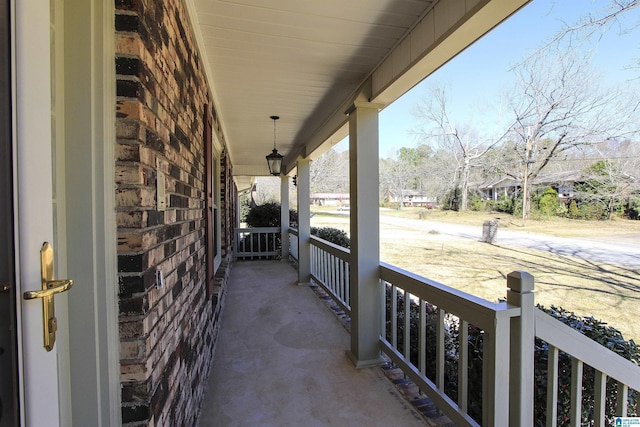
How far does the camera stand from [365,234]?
111 inches

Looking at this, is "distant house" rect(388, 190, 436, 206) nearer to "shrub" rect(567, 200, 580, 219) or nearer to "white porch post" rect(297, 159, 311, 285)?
"shrub" rect(567, 200, 580, 219)

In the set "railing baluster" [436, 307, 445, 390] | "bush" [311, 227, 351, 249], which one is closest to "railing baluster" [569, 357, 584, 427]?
"railing baluster" [436, 307, 445, 390]

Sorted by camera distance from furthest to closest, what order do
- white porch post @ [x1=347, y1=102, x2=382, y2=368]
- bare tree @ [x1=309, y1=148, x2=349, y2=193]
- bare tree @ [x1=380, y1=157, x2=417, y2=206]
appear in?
bare tree @ [x1=309, y1=148, x2=349, y2=193] < bare tree @ [x1=380, y1=157, x2=417, y2=206] < white porch post @ [x1=347, y1=102, x2=382, y2=368]

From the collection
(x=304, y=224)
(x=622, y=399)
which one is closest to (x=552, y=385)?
(x=622, y=399)

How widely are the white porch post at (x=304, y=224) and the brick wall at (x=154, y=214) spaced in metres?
3.70

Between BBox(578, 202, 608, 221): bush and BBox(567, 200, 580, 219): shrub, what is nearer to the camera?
BBox(578, 202, 608, 221): bush

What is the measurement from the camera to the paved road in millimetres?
6262

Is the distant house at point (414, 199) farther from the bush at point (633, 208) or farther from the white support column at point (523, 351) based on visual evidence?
the white support column at point (523, 351)

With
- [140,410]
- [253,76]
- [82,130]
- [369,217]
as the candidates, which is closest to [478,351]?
[369,217]

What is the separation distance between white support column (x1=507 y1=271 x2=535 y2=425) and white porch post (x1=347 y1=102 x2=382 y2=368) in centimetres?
141

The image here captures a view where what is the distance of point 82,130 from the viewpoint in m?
0.99

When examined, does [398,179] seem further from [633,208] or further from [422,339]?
[422,339]

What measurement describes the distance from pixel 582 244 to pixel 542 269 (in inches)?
38.8

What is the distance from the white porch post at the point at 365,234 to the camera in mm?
2770
